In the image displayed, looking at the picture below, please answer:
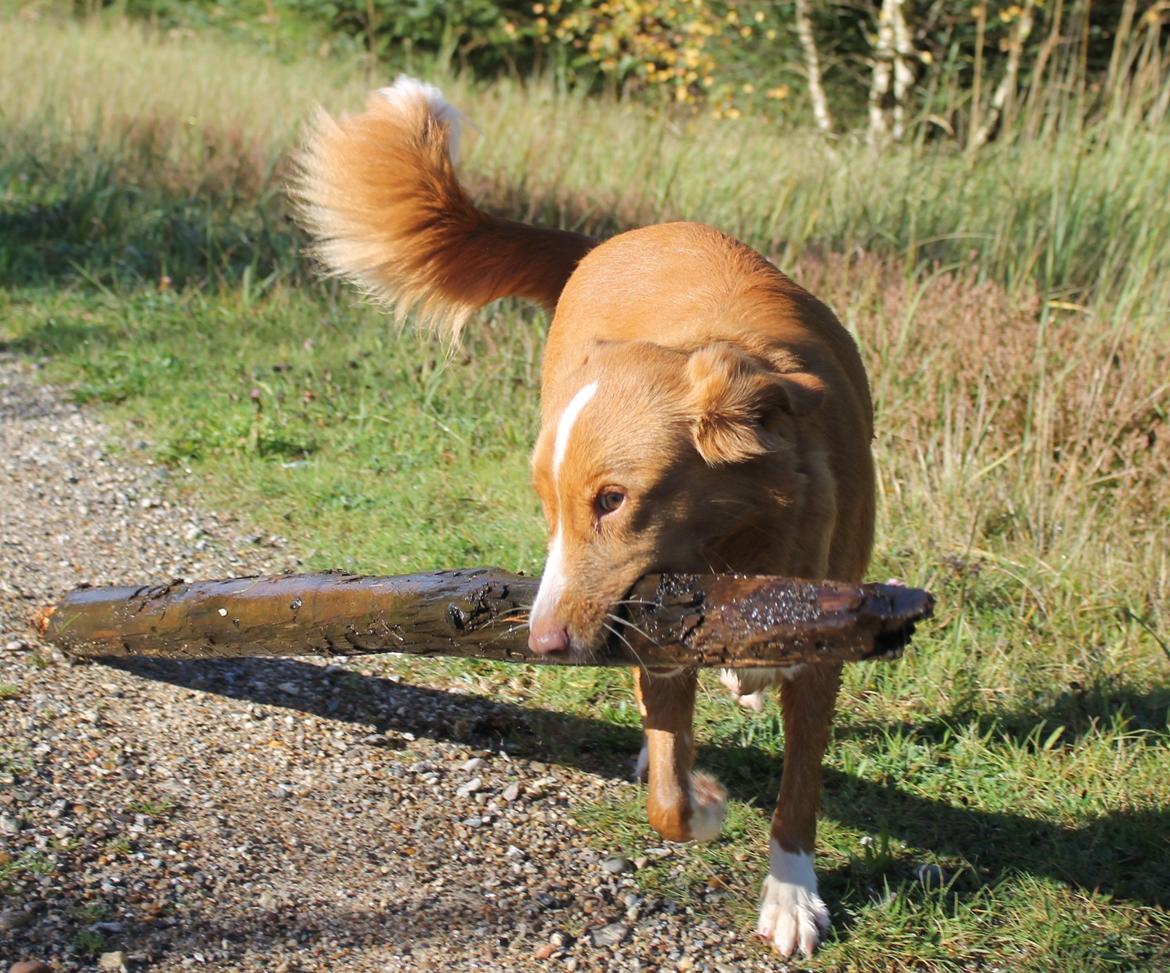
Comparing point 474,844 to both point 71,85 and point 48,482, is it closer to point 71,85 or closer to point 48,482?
point 48,482

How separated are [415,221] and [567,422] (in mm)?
2005

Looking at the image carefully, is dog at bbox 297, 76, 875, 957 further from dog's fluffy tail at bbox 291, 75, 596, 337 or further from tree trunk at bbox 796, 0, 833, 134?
tree trunk at bbox 796, 0, 833, 134

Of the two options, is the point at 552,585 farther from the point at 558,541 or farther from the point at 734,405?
the point at 734,405

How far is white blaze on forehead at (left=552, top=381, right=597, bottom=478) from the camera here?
3115 millimetres

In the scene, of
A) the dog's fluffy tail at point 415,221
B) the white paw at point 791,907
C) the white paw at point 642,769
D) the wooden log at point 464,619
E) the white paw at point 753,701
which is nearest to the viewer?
the wooden log at point 464,619

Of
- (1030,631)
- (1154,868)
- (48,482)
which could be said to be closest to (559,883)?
(1154,868)

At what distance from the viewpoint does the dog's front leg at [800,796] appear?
11.0ft

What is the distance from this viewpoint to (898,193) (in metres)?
8.00

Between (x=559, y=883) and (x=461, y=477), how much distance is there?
106 inches

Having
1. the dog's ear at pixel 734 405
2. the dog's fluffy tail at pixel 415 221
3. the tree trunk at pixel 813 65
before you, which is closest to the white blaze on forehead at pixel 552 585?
the dog's ear at pixel 734 405

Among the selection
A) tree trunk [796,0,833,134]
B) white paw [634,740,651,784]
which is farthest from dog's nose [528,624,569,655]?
tree trunk [796,0,833,134]

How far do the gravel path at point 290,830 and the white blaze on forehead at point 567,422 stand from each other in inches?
43.0

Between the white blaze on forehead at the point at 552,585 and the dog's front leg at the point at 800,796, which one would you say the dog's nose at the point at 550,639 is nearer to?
the white blaze on forehead at the point at 552,585

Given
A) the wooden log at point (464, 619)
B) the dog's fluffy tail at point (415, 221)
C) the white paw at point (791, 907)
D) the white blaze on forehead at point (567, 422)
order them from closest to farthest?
the wooden log at point (464, 619) → the white blaze on forehead at point (567, 422) → the white paw at point (791, 907) → the dog's fluffy tail at point (415, 221)
